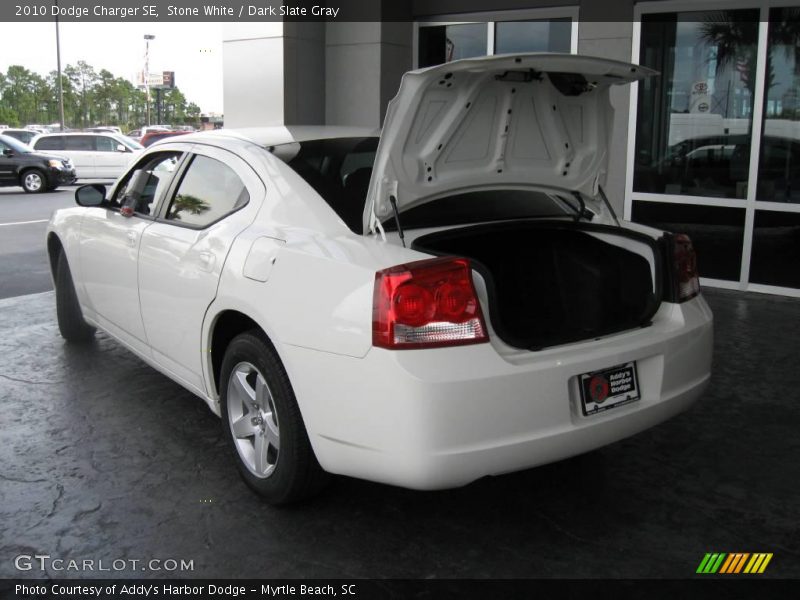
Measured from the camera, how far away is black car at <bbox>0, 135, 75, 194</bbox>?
20.9 m

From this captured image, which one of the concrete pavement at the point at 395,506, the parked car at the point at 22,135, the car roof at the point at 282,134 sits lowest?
the concrete pavement at the point at 395,506

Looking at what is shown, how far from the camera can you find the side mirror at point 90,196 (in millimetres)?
4832

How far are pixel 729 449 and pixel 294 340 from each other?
7.62 ft

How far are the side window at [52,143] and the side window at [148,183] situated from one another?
21.2m

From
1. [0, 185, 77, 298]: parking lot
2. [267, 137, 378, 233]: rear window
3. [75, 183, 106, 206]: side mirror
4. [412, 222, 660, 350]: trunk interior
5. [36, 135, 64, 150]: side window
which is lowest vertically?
[0, 185, 77, 298]: parking lot

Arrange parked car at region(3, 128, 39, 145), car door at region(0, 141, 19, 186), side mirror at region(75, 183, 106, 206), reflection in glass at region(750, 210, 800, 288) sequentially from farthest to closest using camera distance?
1. parked car at region(3, 128, 39, 145)
2. car door at region(0, 141, 19, 186)
3. reflection in glass at region(750, 210, 800, 288)
4. side mirror at region(75, 183, 106, 206)

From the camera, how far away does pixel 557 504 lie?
3385 millimetres

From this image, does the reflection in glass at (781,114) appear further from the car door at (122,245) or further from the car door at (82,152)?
the car door at (82,152)

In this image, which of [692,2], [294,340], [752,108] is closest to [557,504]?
[294,340]

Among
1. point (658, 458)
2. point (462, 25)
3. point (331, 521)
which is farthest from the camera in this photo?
point (462, 25)

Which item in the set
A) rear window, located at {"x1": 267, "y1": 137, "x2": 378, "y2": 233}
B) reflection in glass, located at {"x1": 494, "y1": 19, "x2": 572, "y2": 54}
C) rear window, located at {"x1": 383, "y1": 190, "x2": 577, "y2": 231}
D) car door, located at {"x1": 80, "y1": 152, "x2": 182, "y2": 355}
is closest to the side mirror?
car door, located at {"x1": 80, "y1": 152, "x2": 182, "y2": 355}

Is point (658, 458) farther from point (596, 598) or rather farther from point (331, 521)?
point (331, 521)

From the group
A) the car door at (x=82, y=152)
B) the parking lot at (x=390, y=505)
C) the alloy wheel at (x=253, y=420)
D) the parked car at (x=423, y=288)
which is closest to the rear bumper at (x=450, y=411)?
the parked car at (x=423, y=288)

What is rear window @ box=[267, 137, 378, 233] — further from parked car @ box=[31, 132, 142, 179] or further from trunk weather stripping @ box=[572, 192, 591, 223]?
parked car @ box=[31, 132, 142, 179]
